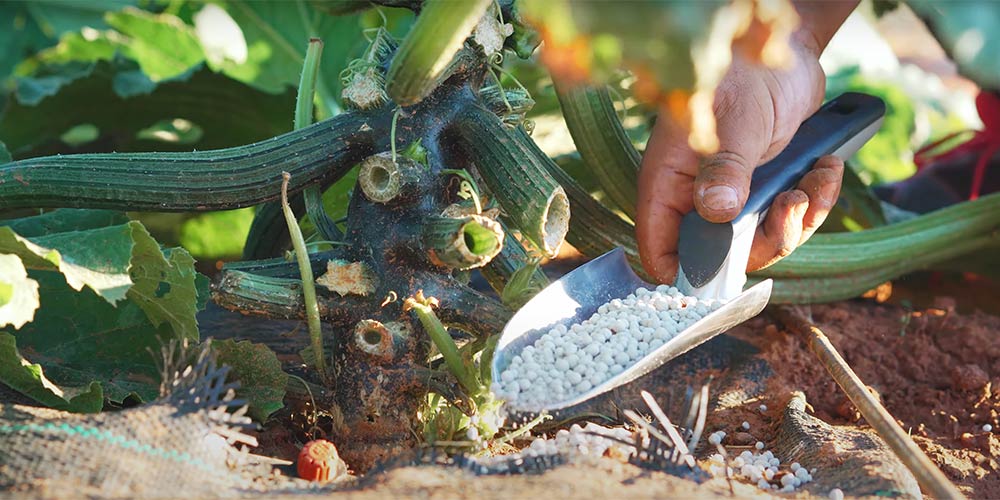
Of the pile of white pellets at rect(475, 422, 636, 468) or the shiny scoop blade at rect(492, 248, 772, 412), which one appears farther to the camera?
the shiny scoop blade at rect(492, 248, 772, 412)

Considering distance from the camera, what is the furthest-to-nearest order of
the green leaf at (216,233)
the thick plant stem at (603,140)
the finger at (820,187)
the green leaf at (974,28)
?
1. the green leaf at (216,233)
2. the thick plant stem at (603,140)
3. the finger at (820,187)
4. the green leaf at (974,28)

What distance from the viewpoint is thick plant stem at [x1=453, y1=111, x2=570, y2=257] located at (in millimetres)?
1394

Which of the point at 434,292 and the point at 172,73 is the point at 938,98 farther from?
the point at 434,292

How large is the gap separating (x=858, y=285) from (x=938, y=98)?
2419mm

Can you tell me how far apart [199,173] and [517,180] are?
1.53 feet

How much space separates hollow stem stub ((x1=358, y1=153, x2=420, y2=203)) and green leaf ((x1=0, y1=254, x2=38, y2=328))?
45cm

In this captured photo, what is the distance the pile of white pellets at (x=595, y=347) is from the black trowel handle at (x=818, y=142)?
0.83ft

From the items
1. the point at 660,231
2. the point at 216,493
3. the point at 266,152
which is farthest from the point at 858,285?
the point at 216,493

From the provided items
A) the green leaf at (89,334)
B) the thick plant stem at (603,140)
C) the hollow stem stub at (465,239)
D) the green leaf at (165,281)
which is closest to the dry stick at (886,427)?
the thick plant stem at (603,140)

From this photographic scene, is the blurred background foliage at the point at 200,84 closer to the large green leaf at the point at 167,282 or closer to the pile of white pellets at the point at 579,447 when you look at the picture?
the large green leaf at the point at 167,282

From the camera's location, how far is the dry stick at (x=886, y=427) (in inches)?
46.1

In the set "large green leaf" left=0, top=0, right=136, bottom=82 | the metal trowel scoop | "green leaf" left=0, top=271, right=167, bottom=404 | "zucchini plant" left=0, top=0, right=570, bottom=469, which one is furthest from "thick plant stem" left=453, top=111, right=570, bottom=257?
"large green leaf" left=0, top=0, right=136, bottom=82

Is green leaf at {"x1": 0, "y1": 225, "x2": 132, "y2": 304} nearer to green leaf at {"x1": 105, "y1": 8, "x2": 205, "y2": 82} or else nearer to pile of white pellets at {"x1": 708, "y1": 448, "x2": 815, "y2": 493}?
pile of white pellets at {"x1": 708, "y1": 448, "x2": 815, "y2": 493}

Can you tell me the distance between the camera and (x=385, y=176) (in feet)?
4.67
